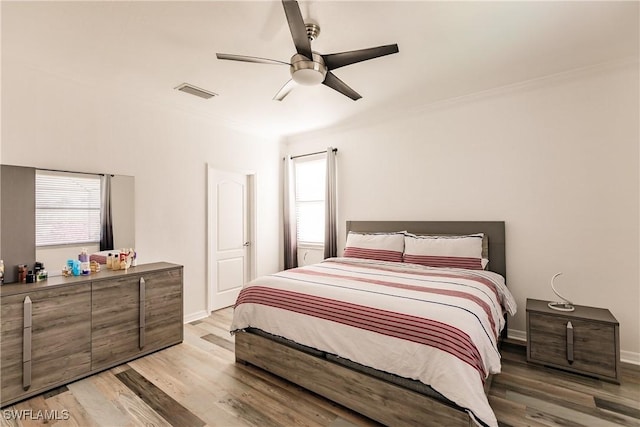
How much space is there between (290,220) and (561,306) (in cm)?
366

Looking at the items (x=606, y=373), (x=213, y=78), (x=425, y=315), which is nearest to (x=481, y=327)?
(x=425, y=315)

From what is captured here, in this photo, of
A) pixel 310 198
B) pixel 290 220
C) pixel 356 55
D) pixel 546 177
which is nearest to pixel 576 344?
pixel 546 177

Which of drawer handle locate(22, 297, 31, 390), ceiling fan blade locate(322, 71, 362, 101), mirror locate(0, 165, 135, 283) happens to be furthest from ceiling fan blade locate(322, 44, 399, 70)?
drawer handle locate(22, 297, 31, 390)

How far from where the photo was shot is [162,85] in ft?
10.5

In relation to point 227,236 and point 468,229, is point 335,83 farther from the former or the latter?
point 227,236

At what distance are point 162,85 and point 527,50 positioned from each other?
3.47 meters

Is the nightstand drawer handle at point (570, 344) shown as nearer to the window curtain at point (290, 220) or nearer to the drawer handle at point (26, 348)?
the window curtain at point (290, 220)

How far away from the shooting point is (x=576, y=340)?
256 cm

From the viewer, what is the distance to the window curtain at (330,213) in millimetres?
4684

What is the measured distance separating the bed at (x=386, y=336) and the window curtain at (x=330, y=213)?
4.92 ft

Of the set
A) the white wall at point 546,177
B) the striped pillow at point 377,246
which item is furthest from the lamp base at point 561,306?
the striped pillow at point 377,246

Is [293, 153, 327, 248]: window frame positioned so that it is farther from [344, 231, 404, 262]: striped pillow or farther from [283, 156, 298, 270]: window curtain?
[344, 231, 404, 262]: striped pillow

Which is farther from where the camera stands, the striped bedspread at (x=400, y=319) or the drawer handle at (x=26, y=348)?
the drawer handle at (x=26, y=348)

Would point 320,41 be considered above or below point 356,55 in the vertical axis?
above
